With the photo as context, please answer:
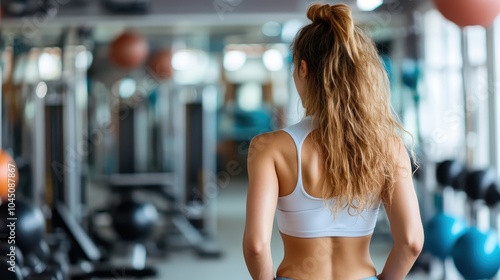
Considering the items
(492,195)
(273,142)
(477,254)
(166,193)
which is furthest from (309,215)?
(166,193)

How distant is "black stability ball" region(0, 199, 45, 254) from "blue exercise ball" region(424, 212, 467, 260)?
2.35 metres

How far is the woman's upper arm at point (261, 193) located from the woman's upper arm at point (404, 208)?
28 centimetres

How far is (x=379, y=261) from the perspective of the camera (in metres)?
5.77

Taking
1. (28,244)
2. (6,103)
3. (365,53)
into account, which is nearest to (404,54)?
(6,103)

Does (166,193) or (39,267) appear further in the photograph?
(166,193)

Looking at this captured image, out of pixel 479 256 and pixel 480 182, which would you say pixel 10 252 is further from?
pixel 480 182

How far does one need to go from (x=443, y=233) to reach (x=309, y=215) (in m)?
2.83

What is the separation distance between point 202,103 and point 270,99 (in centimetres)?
637

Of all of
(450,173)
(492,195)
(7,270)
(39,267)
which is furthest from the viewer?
(450,173)

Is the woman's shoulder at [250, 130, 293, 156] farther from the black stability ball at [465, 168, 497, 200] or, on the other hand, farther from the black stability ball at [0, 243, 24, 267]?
the black stability ball at [465, 168, 497, 200]

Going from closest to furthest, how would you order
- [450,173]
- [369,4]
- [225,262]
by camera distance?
[450,173], [369,4], [225,262]

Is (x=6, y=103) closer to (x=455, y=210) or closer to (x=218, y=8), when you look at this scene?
(x=218, y=8)

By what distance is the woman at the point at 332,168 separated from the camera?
5.12ft

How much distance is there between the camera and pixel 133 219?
4852mm
